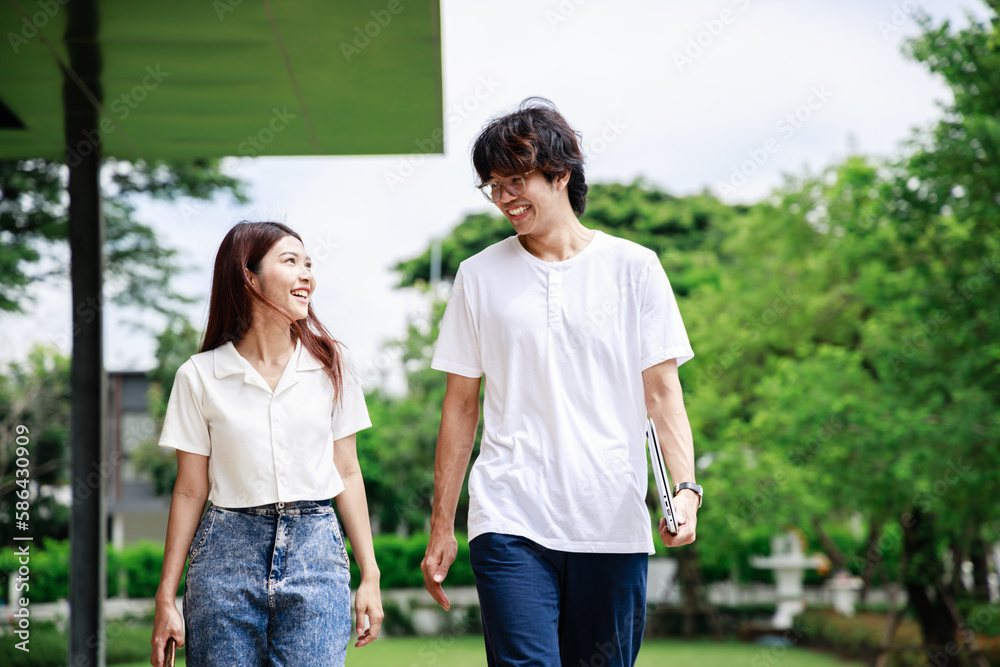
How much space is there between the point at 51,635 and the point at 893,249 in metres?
9.30

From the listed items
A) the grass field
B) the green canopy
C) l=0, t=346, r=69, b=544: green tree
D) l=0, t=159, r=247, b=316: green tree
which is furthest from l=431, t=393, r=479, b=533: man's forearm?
the grass field

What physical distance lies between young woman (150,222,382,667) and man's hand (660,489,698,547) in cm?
69

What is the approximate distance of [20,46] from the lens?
4.91 meters

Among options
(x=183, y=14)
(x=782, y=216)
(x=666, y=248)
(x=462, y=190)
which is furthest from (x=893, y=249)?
(x=462, y=190)

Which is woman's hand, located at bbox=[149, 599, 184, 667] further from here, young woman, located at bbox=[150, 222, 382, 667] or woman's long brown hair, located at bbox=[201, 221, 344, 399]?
woman's long brown hair, located at bbox=[201, 221, 344, 399]

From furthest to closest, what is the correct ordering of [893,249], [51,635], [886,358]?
[893,249] < [886,358] < [51,635]

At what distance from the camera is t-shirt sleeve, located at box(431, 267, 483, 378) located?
2637mm

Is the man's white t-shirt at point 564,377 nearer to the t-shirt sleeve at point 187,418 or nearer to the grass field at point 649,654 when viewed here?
the t-shirt sleeve at point 187,418

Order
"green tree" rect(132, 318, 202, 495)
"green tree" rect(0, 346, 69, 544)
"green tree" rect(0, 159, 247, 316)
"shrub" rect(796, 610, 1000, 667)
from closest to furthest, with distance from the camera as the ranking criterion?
"green tree" rect(0, 346, 69, 544) → "shrub" rect(796, 610, 1000, 667) → "green tree" rect(0, 159, 247, 316) → "green tree" rect(132, 318, 202, 495)

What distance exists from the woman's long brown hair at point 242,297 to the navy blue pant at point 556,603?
580 millimetres

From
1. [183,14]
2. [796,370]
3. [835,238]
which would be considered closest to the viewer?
[183,14]

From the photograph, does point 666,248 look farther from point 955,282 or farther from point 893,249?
point 955,282

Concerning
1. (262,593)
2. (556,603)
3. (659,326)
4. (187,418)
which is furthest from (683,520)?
(187,418)

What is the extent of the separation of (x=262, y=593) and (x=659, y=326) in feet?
3.68
